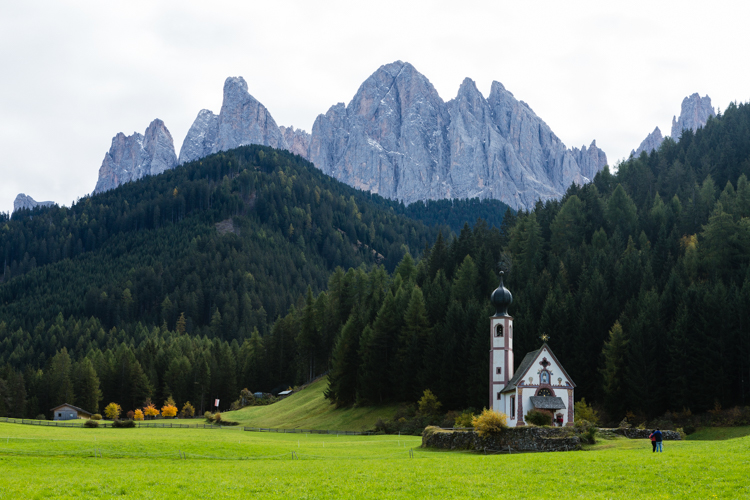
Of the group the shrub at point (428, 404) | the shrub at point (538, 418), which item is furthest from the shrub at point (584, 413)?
the shrub at point (428, 404)

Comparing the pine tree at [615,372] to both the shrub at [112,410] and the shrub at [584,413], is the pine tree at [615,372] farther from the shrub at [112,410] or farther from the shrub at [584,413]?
the shrub at [112,410]

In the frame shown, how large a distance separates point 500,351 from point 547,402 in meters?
5.73

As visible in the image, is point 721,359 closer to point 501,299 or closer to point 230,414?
point 501,299

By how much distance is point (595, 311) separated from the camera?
6931 cm

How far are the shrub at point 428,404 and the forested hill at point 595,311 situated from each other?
170 centimetres

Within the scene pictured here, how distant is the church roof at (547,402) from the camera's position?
53.5m

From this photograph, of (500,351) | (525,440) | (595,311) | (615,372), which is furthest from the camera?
(595,311)

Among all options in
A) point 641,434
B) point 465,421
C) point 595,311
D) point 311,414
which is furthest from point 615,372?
point 311,414

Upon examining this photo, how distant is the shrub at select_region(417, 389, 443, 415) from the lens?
68.8 meters

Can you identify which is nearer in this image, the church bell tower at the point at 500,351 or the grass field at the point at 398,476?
the grass field at the point at 398,476

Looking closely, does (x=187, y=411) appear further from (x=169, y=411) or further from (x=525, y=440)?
(x=525, y=440)

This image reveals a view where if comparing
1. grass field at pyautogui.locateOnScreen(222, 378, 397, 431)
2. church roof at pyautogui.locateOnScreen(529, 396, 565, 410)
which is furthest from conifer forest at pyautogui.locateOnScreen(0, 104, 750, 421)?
church roof at pyautogui.locateOnScreen(529, 396, 565, 410)

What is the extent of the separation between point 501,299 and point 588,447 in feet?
65.8

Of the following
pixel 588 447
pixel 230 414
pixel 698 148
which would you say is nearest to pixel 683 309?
pixel 588 447
